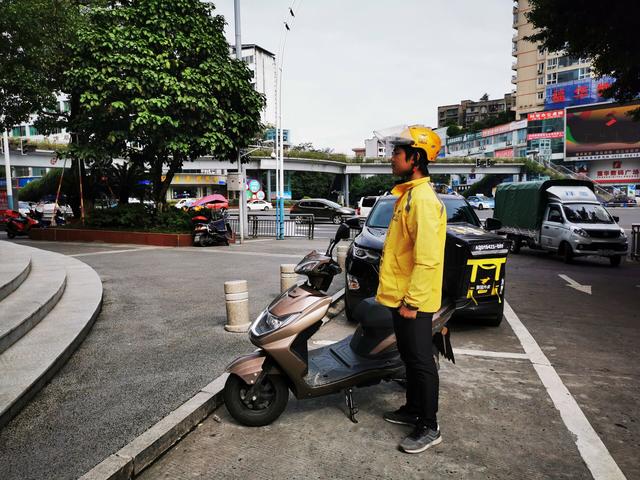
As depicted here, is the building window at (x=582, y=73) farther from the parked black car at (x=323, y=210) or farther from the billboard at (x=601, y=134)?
the parked black car at (x=323, y=210)

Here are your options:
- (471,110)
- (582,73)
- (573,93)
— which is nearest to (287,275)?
(573,93)

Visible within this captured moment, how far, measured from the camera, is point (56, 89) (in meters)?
18.7

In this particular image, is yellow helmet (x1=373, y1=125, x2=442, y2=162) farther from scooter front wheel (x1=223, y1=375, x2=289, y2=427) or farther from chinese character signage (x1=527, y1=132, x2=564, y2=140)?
chinese character signage (x1=527, y1=132, x2=564, y2=140)

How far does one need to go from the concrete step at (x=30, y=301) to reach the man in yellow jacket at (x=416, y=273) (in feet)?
13.1

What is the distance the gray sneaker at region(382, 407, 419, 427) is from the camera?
11.5ft

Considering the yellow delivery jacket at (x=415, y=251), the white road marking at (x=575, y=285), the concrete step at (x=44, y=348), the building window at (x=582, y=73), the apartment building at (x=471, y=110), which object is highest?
the apartment building at (x=471, y=110)

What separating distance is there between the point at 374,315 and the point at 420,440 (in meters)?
0.93

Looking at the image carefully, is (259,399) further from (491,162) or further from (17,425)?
(491,162)

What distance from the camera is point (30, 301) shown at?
6.23 meters

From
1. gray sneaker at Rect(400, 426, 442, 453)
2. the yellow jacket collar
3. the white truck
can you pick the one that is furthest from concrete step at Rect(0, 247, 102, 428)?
the white truck

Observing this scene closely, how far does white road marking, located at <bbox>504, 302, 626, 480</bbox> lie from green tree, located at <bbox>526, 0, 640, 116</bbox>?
6.36 meters

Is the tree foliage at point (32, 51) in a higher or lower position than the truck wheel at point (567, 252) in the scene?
higher

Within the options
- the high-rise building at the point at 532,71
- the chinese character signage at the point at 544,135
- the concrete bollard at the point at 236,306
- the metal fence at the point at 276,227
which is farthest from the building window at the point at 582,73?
the concrete bollard at the point at 236,306

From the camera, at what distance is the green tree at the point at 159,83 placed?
49.0ft
